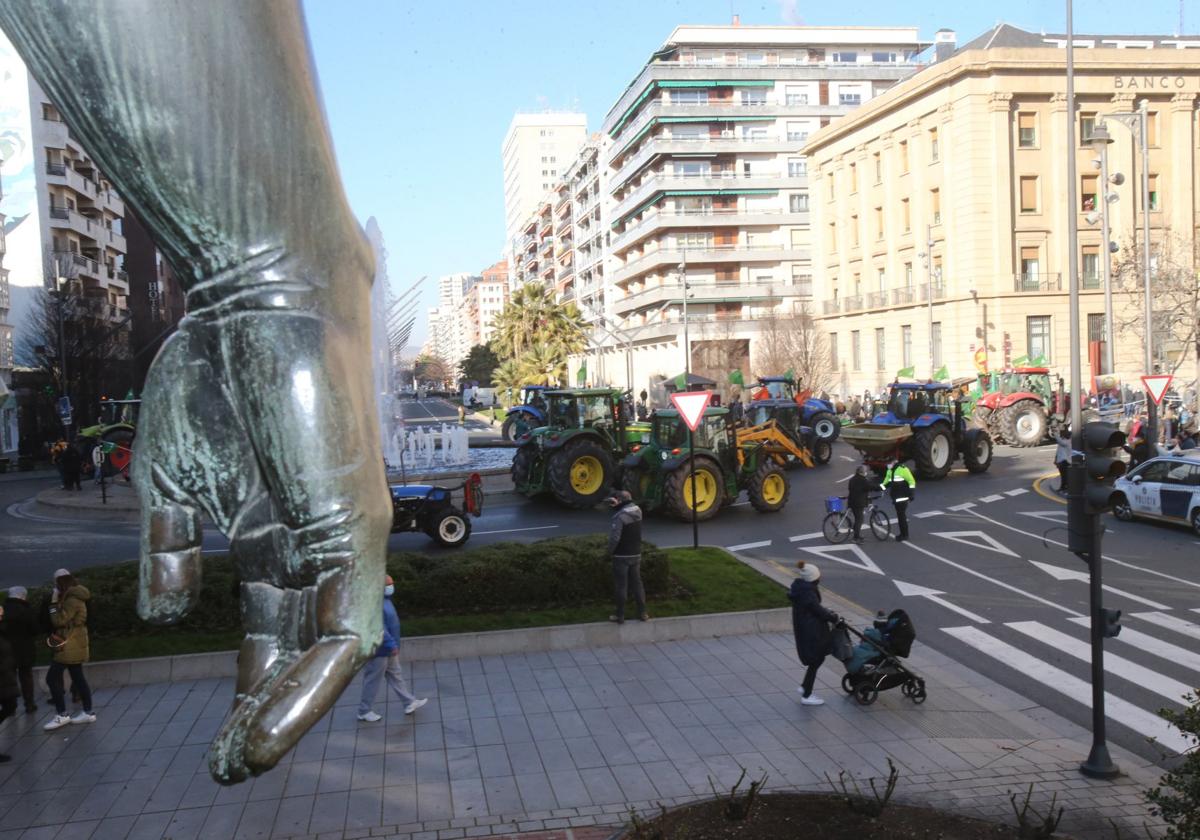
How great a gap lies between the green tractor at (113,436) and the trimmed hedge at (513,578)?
18.4m

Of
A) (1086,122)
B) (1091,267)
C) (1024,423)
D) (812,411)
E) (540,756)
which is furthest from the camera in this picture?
(1091,267)

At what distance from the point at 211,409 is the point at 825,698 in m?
9.40

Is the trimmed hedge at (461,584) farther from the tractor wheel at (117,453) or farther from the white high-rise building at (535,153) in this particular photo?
the white high-rise building at (535,153)

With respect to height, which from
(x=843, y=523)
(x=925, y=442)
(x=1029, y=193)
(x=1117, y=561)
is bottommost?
(x=1117, y=561)

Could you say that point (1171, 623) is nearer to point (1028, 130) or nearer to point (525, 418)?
point (525, 418)

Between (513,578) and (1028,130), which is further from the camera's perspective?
(1028,130)

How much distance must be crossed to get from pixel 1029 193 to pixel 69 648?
5005 cm

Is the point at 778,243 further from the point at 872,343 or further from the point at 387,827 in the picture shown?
the point at 387,827

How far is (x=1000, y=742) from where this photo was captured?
8.95 meters

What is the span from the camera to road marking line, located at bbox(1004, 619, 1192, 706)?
34.1 feet

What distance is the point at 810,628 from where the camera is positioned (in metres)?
10.1

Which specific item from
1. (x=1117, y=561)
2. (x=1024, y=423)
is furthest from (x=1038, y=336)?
(x=1117, y=561)

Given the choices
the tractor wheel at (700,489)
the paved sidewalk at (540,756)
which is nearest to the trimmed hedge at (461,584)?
the paved sidewalk at (540,756)

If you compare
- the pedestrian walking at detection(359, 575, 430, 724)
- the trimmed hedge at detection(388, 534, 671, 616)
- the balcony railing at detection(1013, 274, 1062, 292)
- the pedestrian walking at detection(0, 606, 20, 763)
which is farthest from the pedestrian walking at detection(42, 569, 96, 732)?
the balcony railing at detection(1013, 274, 1062, 292)
